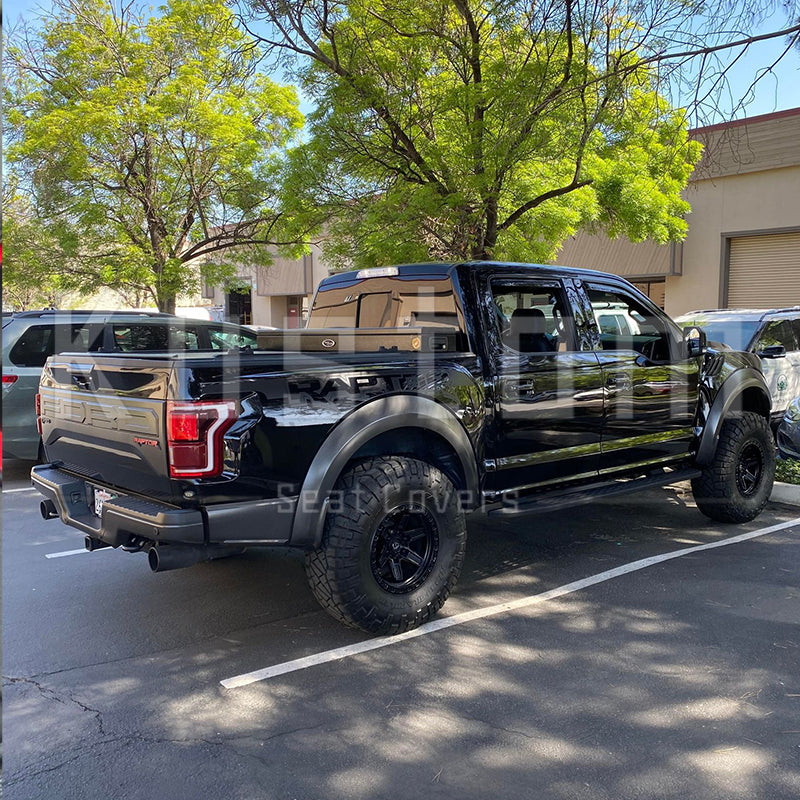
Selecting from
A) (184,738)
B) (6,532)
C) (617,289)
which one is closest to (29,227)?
(6,532)

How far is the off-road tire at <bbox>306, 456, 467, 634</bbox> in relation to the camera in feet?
12.6

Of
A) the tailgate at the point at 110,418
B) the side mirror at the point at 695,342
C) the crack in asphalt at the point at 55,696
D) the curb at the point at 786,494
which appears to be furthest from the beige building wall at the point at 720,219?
the crack in asphalt at the point at 55,696

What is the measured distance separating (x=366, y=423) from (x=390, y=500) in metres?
0.42

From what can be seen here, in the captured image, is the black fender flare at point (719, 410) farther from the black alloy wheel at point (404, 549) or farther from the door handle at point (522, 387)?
the black alloy wheel at point (404, 549)

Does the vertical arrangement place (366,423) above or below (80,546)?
above

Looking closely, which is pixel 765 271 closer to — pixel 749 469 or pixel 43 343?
pixel 749 469

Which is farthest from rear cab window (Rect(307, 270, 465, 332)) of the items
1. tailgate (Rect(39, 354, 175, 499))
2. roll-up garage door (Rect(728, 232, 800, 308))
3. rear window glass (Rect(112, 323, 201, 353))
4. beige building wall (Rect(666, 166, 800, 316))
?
roll-up garage door (Rect(728, 232, 800, 308))

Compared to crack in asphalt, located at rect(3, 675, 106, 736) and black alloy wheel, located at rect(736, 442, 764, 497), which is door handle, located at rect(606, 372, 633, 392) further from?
crack in asphalt, located at rect(3, 675, 106, 736)

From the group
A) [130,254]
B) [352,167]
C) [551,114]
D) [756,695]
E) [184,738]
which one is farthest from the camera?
[130,254]

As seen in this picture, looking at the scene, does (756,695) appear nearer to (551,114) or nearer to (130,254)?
(551,114)

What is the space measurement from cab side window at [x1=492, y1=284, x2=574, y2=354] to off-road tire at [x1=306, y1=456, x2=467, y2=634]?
3.70 ft

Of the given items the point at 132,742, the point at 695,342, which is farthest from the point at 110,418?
the point at 695,342

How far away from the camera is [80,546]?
5.77 m

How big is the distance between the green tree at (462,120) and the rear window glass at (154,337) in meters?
2.46
